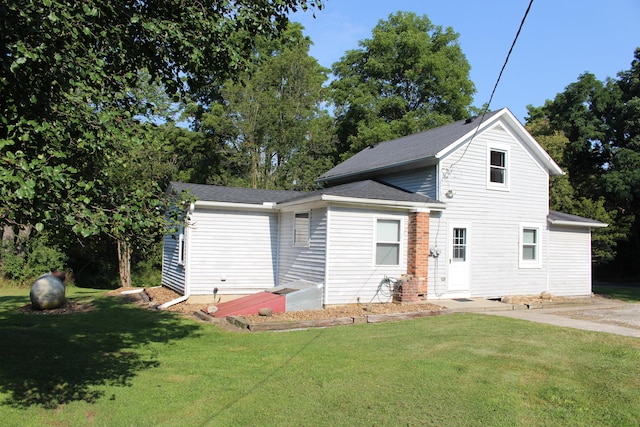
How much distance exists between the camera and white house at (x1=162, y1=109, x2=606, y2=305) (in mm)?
13039

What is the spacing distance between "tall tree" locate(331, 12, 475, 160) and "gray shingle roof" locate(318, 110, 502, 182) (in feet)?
44.4

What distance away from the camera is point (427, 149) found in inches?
599

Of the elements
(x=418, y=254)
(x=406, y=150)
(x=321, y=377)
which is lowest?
(x=321, y=377)

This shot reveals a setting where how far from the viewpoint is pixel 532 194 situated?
1645cm

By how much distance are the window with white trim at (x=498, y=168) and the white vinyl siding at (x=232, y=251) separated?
7.34 m

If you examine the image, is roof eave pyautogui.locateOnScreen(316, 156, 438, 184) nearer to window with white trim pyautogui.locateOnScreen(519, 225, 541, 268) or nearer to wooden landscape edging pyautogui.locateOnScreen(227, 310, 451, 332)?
window with white trim pyautogui.locateOnScreen(519, 225, 541, 268)

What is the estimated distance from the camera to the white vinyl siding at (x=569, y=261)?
666 inches

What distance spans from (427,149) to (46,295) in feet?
38.2

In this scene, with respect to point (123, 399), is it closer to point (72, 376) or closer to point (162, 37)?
point (72, 376)

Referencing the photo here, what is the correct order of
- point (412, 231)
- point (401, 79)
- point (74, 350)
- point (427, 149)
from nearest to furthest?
point (74, 350)
point (412, 231)
point (427, 149)
point (401, 79)

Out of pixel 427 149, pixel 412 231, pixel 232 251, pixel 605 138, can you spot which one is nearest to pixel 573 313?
pixel 412 231

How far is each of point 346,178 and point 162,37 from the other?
13.8 meters

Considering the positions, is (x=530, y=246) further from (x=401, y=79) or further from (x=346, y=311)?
(x=401, y=79)

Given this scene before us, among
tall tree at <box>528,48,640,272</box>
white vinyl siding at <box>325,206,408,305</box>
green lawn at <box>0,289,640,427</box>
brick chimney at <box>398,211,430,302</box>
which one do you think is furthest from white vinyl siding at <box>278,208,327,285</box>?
tall tree at <box>528,48,640,272</box>
